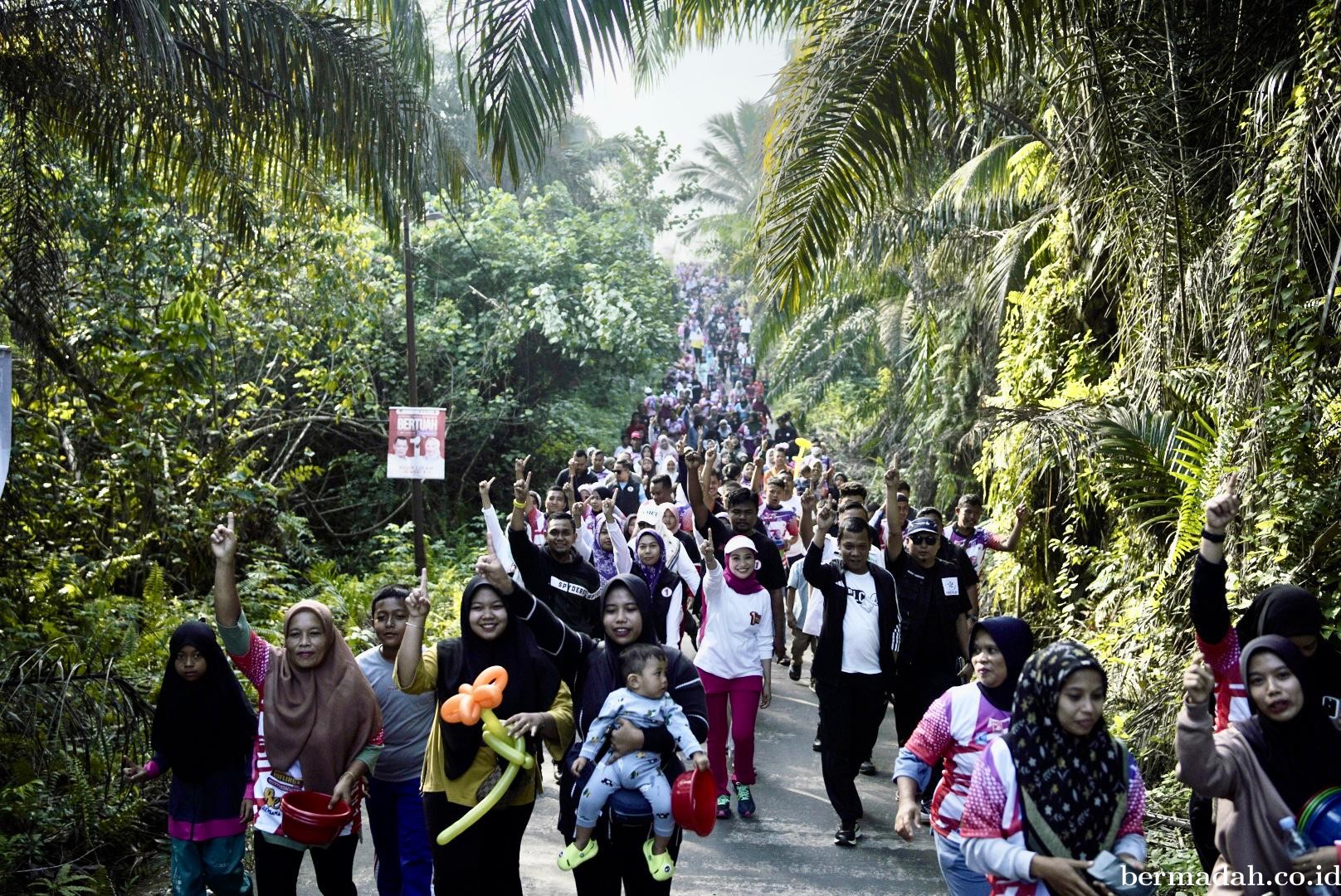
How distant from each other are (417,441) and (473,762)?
1007 cm

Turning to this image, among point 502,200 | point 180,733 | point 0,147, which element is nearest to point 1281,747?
point 180,733

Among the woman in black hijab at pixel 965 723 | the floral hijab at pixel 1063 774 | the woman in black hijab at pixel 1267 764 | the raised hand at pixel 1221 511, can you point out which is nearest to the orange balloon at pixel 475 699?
the woman in black hijab at pixel 965 723

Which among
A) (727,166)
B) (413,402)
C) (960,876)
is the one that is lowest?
(960,876)

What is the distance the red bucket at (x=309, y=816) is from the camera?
523cm

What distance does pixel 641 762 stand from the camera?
16.9 feet

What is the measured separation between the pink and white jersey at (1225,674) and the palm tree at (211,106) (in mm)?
5272

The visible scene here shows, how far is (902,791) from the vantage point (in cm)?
454

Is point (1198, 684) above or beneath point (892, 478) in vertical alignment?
beneath

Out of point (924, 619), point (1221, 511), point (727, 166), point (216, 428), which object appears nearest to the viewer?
point (1221, 511)

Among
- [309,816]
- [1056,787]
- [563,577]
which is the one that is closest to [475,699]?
[309,816]

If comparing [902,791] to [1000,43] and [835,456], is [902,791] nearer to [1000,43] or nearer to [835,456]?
[1000,43]

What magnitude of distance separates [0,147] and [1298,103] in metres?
8.41

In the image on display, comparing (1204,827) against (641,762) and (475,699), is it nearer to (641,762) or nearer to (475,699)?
(641,762)

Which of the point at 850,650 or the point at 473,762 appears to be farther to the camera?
the point at 850,650
